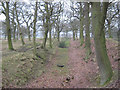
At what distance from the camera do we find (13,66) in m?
8.80

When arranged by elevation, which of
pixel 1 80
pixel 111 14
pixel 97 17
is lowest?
pixel 1 80

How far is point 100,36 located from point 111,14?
15499 millimetres

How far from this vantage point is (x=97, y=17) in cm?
601

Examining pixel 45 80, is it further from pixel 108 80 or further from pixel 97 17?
pixel 97 17

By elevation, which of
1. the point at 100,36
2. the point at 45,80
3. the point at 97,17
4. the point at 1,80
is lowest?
the point at 45,80

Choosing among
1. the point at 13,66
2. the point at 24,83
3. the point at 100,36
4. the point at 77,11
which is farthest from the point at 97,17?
the point at 77,11

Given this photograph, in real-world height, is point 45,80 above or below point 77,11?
below

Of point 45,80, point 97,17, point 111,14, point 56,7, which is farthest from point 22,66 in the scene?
point 111,14

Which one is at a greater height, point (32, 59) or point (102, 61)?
point (102, 61)

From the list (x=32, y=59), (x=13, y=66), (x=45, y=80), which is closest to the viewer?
(x=45, y=80)

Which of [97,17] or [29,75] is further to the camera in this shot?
[29,75]

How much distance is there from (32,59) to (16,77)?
3.83m

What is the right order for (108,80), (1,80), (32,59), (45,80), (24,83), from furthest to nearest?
(32,59), (45,80), (24,83), (1,80), (108,80)

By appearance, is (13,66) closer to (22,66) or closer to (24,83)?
(22,66)
